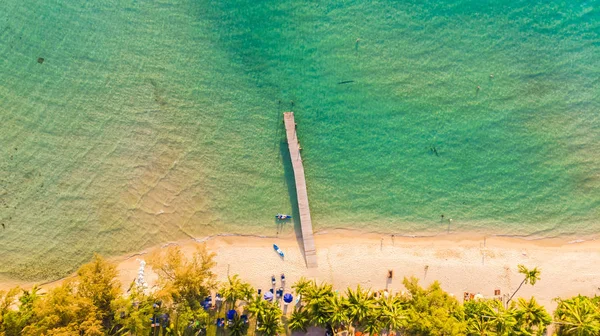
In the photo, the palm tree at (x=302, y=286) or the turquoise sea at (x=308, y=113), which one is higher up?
the turquoise sea at (x=308, y=113)

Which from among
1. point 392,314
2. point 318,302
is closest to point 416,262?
point 392,314

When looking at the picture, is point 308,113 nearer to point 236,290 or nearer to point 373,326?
point 236,290

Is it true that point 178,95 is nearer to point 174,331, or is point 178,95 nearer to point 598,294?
point 174,331

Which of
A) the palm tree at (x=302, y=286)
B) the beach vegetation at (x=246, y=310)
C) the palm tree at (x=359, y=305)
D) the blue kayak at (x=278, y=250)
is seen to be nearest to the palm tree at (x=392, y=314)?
the beach vegetation at (x=246, y=310)

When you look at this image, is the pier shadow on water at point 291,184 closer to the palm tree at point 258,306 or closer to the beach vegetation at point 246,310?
the beach vegetation at point 246,310

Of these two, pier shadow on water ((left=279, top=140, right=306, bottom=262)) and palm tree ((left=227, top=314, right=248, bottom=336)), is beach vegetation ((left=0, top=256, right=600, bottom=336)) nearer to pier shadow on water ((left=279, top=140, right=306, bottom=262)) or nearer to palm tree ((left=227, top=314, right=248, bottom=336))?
palm tree ((left=227, top=314, right=248, bottom=336))
